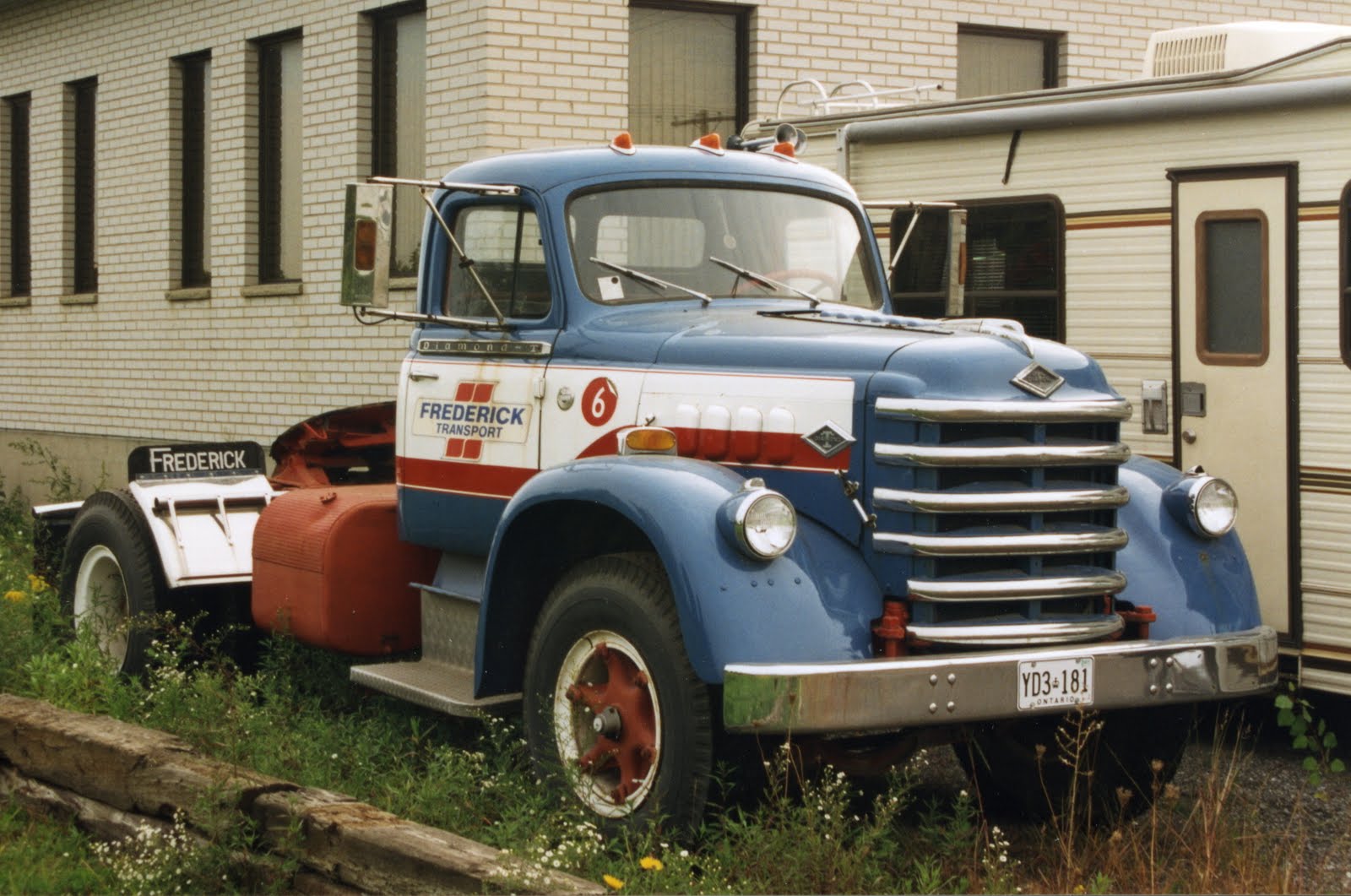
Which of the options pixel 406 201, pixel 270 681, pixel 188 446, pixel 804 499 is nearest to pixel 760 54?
pixel 406 201

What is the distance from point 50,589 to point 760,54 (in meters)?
5.88

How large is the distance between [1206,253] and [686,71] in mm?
5551

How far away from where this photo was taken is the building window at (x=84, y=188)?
1719cm

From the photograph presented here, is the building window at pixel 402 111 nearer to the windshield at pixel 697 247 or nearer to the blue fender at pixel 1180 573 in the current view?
the windshield at pixel 697 247

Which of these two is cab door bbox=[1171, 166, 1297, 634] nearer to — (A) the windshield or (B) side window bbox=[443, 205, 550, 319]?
(A) the windshield

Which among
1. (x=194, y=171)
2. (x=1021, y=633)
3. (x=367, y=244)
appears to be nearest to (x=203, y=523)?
(x=367, y=244)

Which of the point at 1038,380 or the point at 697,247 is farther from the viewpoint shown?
the point at 697,247

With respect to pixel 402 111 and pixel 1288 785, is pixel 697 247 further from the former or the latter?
pixel 402 111

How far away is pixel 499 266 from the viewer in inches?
275

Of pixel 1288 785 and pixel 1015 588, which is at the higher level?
pixel 1015 588

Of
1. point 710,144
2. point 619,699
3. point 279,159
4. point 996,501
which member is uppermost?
point 279,159

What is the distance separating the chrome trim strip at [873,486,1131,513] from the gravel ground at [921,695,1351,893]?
1.12 metres

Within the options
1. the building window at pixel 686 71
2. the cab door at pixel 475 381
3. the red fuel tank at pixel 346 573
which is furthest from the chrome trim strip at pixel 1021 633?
the building window at pixel 686 71

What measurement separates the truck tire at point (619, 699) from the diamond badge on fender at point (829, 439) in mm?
580
